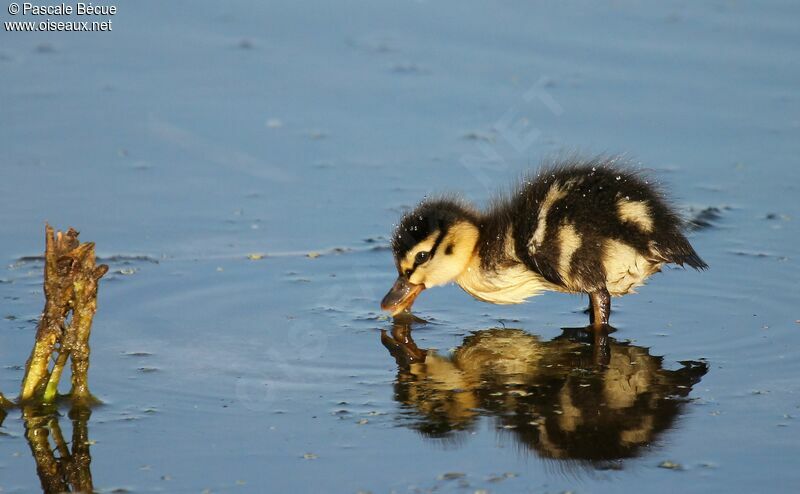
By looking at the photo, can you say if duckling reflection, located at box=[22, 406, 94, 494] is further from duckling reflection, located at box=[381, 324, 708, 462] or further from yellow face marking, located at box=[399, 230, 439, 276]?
yellow face marking, located at box=[399, 230, 439, 276]

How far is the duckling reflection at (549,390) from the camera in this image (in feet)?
17.5

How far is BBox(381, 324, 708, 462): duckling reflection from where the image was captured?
534cm

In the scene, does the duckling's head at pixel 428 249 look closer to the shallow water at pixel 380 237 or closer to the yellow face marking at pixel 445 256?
the yellow face marking at pixel 445 256

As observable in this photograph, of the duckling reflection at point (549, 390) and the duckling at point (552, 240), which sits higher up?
the duckling at point (552, 240)

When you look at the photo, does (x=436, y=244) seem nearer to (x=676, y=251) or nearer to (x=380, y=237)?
(x=380, y=237)

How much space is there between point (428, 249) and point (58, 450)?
234 cm

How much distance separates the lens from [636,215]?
21.5 feet

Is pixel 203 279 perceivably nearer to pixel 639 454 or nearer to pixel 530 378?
pixel 530 378

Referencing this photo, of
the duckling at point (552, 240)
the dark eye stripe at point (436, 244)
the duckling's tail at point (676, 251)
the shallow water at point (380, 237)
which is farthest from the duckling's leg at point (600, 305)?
the dark eye stripe at point (436, 244)

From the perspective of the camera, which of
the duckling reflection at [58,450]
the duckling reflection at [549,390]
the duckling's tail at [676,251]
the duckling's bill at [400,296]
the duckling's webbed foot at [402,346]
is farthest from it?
the duckling's bill at [400,296]

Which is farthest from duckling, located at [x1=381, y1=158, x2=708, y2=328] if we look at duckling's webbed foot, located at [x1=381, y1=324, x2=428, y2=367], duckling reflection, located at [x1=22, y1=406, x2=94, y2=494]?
duckling reflection, located at [x1=22, y1=406, x2=94, y2=494]

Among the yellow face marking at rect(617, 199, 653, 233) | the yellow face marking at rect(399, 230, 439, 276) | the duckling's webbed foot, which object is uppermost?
the yellow face marking at rect(617, 199, 653, 233)

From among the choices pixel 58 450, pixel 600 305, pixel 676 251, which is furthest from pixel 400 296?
pixel 58 450

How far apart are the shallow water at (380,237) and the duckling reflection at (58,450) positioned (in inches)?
1.9
